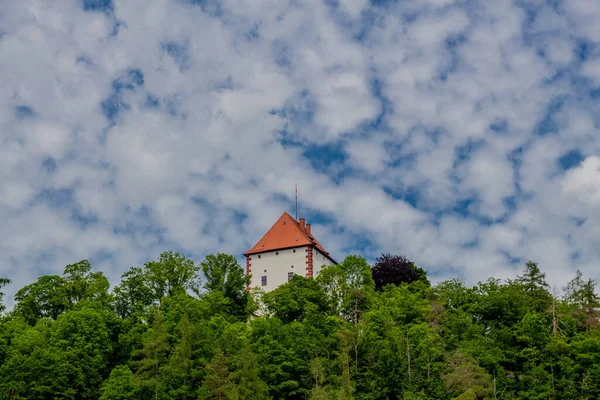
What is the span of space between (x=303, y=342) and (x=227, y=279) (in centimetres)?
1907

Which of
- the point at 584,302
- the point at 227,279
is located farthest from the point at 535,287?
the point at 227,279

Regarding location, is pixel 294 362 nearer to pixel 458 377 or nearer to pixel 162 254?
pixel 458 377

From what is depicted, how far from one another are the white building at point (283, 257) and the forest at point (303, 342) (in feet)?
17.0

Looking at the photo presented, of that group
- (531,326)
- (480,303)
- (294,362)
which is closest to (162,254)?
(294,362)

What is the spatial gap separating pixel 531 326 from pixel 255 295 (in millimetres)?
26823

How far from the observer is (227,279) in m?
69.8

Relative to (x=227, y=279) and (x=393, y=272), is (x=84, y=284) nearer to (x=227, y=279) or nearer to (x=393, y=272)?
(x=227, y=279)

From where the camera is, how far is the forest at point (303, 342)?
4709 centimetres

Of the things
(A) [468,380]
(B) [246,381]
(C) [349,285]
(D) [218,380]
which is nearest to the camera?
(D) [218,380]

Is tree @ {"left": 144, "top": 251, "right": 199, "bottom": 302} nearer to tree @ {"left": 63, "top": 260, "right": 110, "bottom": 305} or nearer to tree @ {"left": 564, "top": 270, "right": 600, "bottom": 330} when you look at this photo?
tree @ {"left": 63, "top": 260, "right": 110, "bottom": 305}

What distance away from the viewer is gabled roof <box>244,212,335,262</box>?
241ft

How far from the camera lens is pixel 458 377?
45031 millimetres

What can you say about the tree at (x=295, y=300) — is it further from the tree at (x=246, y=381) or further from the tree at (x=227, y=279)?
the tree at (x=246, y=381)

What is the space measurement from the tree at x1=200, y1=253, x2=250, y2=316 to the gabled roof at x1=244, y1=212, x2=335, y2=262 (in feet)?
14.2
